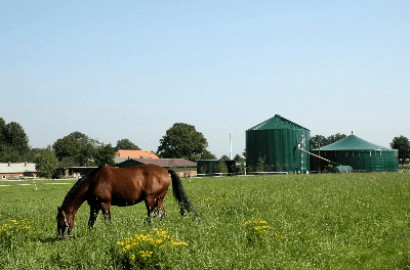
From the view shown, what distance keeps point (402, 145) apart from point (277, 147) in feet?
207

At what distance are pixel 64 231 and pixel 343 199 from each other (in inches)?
351

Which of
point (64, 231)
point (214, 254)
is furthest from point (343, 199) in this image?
point (64, 231)

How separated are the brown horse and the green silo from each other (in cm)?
4838

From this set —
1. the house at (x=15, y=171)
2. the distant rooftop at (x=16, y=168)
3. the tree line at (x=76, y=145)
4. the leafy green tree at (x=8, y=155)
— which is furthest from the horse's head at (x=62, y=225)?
the leafy green tree at (x=8, y=155)

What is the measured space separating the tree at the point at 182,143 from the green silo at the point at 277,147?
5167 centimetres

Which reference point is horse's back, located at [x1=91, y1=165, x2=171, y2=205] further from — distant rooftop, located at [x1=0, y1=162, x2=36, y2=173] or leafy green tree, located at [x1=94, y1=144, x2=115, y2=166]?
distant rooftop, located at [x1=0, y1=162, x2=36, y2=173]

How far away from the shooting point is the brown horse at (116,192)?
837 cm

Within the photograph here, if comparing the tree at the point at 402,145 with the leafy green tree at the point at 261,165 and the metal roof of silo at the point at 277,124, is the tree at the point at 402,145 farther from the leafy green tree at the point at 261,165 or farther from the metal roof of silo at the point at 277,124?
the leafy green tree at the point at 261,165

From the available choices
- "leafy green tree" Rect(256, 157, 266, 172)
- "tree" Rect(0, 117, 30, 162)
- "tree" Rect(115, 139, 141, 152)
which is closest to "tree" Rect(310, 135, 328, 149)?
"tree" Rect(115, 139, 141, 152)

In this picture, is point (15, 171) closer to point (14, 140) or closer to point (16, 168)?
point (16, 168)

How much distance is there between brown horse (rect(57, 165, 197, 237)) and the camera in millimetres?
8367

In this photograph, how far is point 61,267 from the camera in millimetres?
6352

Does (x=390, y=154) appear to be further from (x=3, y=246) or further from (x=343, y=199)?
(x=3, y=246)

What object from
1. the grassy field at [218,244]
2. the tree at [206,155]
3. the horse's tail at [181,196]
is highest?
the tree at [206,155]
